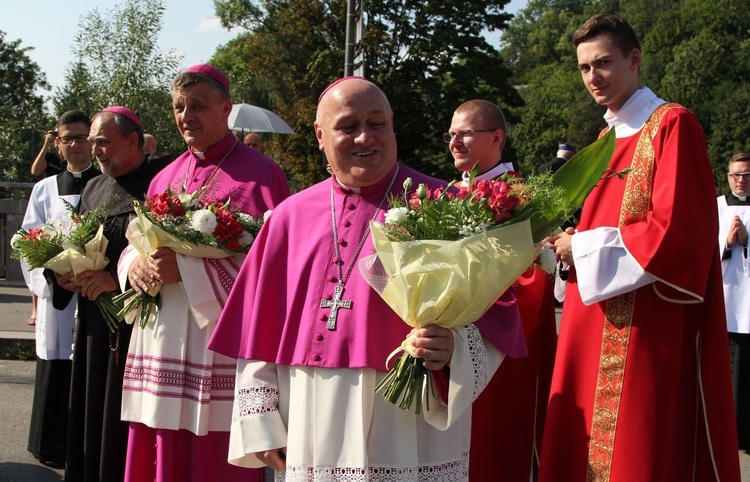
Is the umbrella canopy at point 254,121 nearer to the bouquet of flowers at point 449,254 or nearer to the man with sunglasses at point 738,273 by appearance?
the man with sunglasses at point 738,273

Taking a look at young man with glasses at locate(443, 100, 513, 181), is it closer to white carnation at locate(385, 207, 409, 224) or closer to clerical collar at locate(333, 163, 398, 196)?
clerical collar at locate(333, 163, 398, 196)

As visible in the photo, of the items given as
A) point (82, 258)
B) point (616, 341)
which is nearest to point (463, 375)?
point (616, 341)

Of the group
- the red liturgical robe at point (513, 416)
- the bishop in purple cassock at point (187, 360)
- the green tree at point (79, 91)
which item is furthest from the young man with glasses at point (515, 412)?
the green tree at point (79, 91)

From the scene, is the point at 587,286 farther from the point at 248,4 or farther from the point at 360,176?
the point at 248,4

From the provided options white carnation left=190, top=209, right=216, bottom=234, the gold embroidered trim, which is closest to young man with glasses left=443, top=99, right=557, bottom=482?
the gold embroidered trim

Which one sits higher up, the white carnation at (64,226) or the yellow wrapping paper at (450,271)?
the white carnation at (64,226)

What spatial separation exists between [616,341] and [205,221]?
2048 millimetres

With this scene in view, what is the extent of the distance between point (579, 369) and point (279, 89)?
33.6m

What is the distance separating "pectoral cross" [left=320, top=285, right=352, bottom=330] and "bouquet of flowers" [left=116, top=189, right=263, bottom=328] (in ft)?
4.12

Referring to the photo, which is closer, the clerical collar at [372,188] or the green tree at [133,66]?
the clerical collar at [372,188]

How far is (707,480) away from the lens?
3826mm

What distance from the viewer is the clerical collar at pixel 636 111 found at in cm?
407

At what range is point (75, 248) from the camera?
496 centimetres

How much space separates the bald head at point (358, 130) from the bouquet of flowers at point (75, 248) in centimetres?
225
